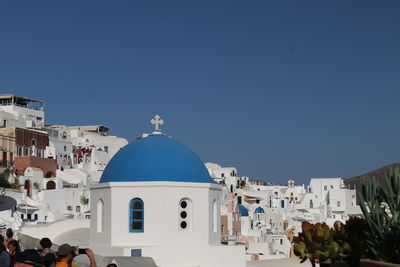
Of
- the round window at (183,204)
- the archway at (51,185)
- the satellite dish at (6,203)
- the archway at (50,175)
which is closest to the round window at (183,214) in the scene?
the round window at (183,204)

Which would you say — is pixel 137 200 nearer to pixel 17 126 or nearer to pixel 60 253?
pixel 60 253

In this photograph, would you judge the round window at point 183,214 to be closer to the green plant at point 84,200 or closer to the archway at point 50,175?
the green plant at point 84,200

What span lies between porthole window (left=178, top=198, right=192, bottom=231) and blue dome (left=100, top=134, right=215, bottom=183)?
0.63 m

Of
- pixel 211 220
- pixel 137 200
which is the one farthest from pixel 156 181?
pixel 211 220

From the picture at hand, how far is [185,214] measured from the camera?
64.3 ft

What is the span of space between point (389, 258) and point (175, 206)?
10595 millimetres

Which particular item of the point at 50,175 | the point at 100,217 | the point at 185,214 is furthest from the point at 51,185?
the point at 185,214

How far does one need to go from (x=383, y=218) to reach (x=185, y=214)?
34.9ft

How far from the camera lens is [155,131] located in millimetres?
21500

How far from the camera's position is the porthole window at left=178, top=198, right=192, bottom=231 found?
63.9 feet

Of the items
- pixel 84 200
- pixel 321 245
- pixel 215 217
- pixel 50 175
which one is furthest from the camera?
pixel 50 175

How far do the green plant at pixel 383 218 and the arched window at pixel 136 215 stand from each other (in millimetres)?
10257

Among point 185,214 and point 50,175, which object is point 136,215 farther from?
point 50,175

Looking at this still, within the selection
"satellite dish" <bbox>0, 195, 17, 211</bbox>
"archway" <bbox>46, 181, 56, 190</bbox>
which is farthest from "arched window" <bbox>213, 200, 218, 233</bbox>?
"archway" <bbox>46, 181, 56, 190</bbox>
